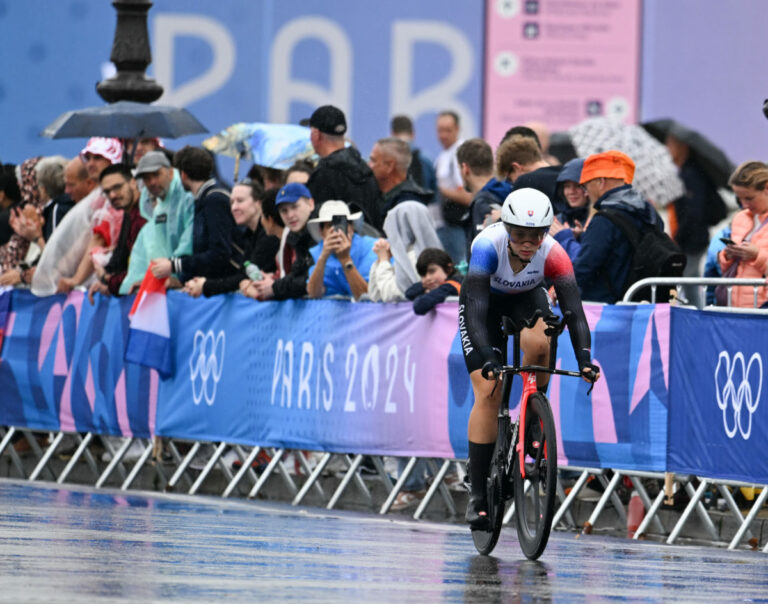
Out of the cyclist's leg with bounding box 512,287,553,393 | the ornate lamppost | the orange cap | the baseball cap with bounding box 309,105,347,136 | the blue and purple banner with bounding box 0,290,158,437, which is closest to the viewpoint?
the cyclist's leg with bounding box 512,287,553,393

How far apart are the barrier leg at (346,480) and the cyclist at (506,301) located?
13.1ft

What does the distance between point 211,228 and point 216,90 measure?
156 inches

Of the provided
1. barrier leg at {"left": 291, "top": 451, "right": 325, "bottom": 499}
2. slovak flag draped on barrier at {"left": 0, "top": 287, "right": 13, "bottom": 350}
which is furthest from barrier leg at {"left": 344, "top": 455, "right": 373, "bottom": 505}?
slovak flag draped on barrier at {"left": 0, "top": 287, "right": 13, "bottom": 350}

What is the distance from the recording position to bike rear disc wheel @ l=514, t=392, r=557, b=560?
36.7 ft

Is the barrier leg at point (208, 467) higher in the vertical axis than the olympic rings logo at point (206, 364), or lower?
lower

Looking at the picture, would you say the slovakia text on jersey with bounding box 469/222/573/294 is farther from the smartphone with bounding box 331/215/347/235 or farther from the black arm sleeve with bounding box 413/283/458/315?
the smartphone with bounding box 331/215/347/235

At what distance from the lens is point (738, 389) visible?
43.5 ft

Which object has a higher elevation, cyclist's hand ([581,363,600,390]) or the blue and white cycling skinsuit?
the blue and white cycling skinsuit

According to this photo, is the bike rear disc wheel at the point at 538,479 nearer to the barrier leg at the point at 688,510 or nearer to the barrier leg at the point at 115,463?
the barrier leg at the point at 688,510

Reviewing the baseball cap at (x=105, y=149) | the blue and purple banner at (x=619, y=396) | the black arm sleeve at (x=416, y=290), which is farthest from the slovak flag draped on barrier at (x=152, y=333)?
the blue and purple banner at (x=619, y=396)

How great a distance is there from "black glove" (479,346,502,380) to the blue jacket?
2780 millimetres

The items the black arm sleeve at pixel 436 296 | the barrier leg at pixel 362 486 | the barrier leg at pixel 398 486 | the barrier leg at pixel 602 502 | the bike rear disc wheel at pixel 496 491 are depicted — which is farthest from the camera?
the barrier leg at pixel 362 486

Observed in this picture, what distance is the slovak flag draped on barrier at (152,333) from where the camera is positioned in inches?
712

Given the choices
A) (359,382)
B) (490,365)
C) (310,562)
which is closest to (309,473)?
(359,382)
